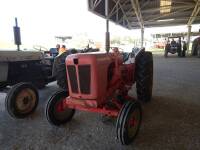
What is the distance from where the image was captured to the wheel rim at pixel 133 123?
204 cm

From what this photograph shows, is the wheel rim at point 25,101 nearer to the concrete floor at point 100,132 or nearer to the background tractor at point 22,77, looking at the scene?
the background tractor at point 22,77

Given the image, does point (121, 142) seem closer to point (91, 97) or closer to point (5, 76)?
point (91, 97)

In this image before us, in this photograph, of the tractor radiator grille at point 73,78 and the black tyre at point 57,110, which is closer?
the tractor radiator grille at point 73,78

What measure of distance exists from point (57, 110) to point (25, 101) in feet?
2.33

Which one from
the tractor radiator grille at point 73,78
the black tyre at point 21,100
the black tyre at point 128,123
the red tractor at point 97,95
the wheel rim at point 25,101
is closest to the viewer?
the black tyre at point 128,123

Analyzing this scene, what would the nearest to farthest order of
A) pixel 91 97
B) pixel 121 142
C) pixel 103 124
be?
pixel 121 142 < pixel 91 97 < pixel 103 124

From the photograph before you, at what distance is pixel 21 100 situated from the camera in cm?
284

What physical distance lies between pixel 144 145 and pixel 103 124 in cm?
69

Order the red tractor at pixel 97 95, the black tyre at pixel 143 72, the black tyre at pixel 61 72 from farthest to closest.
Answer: the black tyre at pixel 61 72, the black tyre at pixel 143 72, the red tractor at pixel 97 95

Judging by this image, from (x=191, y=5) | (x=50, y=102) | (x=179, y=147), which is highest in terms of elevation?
(x=191, y=5)

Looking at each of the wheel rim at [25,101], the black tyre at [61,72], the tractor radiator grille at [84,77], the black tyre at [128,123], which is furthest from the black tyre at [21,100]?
the black tyre at [128,123]

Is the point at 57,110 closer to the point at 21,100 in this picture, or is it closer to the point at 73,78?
the point at 73,78

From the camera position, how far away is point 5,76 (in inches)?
124

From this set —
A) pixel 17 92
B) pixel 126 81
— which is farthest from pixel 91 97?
pixel 17 92
